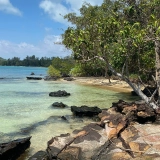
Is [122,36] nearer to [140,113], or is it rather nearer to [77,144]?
[140,113]

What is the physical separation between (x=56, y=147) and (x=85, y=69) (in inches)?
1618

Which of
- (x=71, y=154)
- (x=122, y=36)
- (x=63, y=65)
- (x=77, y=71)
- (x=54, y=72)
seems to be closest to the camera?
(x=71, y=154)

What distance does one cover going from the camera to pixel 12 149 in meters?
7.79

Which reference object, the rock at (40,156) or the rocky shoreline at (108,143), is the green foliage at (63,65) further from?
the rock at (40,156)

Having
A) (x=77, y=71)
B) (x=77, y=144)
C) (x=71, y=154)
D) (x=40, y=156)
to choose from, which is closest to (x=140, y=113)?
(x=77, y=144)

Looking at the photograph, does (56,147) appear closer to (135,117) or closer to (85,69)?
(135,117)

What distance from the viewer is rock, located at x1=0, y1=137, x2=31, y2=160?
7.47 meters

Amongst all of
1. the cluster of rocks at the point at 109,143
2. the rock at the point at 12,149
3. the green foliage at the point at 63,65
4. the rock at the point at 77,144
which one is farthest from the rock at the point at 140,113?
the green foliage at the point at 63,65

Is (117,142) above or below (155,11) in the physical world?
below

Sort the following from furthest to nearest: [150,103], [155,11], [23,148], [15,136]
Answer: [155,11]
[150,103]
[15,136]
[23,148]

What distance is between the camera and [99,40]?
11.7m

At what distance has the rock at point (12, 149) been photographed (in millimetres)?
7472

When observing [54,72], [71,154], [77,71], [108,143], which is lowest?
[71,154]

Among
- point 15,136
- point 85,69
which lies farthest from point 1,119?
point 85,69
